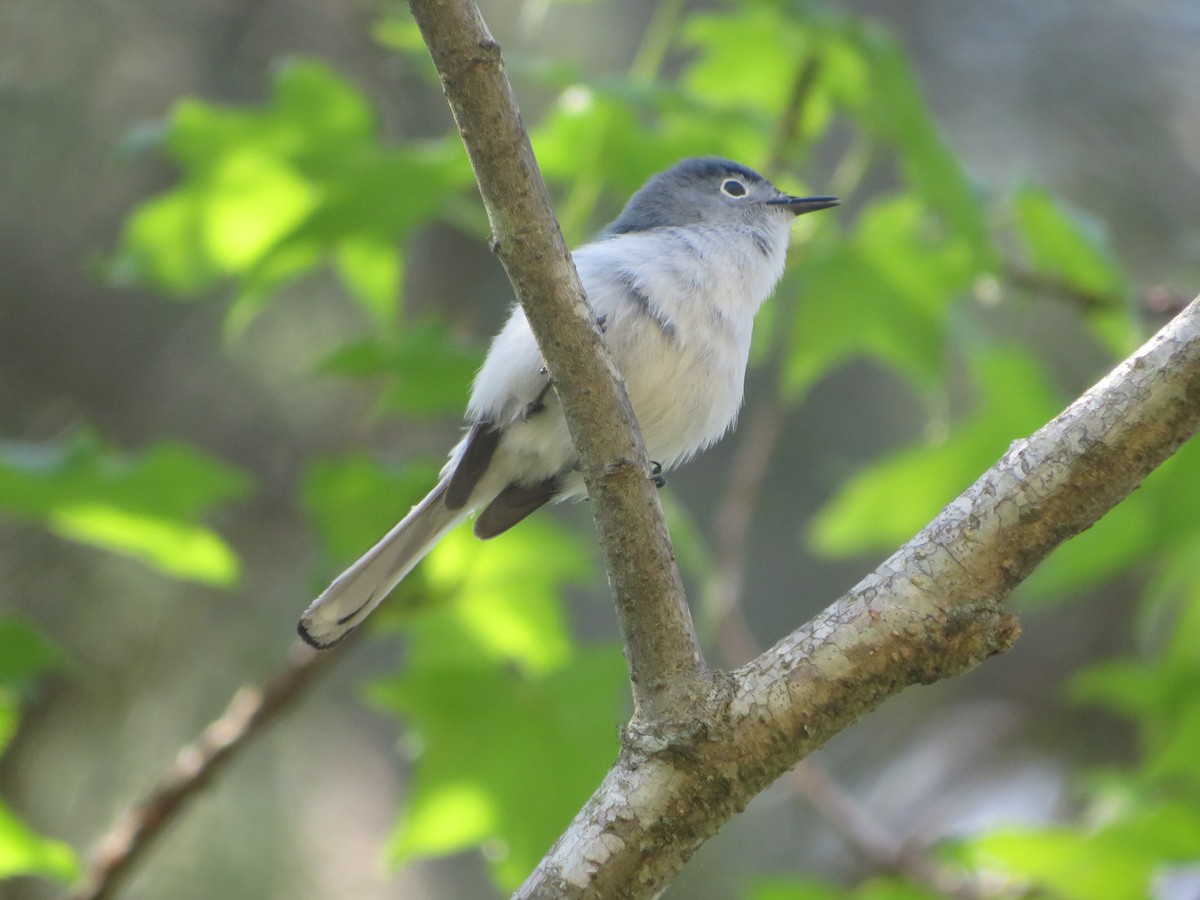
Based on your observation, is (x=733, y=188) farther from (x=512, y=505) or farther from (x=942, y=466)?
(x=512, y=505)

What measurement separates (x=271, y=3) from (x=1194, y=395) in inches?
124

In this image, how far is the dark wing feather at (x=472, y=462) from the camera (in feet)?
7.98

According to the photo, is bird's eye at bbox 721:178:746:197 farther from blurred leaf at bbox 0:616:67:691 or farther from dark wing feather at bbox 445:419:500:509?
blurred leaf at bbox 0:616:67:691

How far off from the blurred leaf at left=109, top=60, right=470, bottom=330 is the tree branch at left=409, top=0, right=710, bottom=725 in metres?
0.77

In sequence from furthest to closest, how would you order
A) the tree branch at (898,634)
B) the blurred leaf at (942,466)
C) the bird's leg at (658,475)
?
1. the blurred leaf at (942,466)
2. the bird's leg at (658,475)
3. the tree branch at (898,634)

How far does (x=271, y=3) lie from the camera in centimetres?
Answer: 376

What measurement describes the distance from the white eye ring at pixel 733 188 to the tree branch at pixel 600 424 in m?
1.47

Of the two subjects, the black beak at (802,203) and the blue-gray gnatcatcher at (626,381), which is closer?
the blue-gray gnatcatcher at (626,381)

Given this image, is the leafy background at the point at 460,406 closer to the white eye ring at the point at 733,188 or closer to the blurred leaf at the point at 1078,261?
the blurred leaf at the point at 1078,261

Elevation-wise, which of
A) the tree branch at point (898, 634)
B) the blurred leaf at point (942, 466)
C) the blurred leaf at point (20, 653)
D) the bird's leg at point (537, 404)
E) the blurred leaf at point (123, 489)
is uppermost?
the blurred leaf at point (123, 489)

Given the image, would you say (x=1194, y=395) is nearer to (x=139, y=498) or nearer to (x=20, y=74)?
(x=139, y=498)

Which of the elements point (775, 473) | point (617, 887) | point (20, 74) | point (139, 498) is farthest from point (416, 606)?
point (775, 473)

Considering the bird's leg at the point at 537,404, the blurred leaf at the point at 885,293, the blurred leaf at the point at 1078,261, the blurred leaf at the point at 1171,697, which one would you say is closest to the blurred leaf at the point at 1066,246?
the blurred leaf at the point at 1078,261

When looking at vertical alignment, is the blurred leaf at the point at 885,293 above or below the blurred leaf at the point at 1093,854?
above
